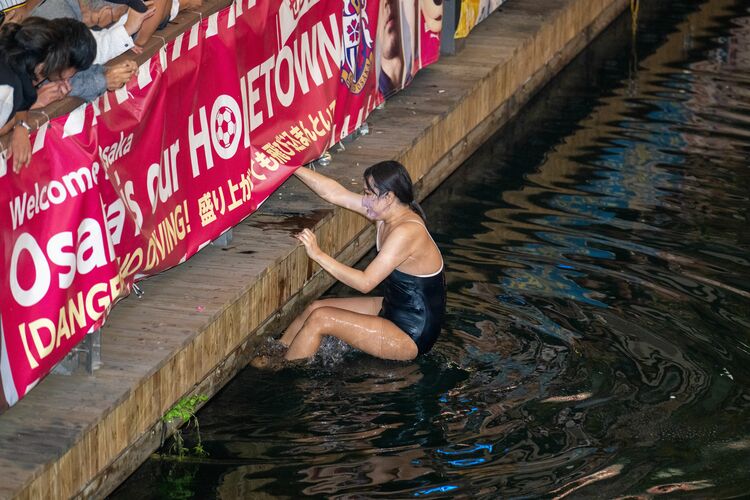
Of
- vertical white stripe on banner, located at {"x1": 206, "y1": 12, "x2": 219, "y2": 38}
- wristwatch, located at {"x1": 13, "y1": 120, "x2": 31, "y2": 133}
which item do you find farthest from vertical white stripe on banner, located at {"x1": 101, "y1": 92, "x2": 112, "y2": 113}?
vertical white stripe on banner, located at {"x1": 206, "y1": 12, "x2": 219, "y2": 38}

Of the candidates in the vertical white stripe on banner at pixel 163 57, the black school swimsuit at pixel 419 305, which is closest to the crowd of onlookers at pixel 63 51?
the vertical white stripe on banner at pixel 163 57

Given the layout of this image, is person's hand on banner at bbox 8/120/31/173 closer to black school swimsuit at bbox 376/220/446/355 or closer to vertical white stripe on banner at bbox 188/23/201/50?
vertical white stripe on banner at bbox 188/23/201/50

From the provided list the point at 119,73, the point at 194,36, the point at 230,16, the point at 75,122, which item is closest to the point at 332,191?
the point at 230,16

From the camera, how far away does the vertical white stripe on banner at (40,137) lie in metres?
7.24

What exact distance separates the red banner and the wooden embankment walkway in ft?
0.77

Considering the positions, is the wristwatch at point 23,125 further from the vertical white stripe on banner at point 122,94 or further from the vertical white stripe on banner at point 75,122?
the vertical white stripe on banner at point 122,94

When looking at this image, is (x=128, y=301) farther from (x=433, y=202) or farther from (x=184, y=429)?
(x=433, y=202)

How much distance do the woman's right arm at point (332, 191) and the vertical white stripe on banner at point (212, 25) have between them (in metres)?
1.44

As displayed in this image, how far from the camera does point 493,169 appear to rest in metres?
13.8

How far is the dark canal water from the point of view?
8.12 m

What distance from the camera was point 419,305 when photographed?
9.45m

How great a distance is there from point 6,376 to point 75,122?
1355mm

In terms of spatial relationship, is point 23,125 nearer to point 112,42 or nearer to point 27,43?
point 27,43

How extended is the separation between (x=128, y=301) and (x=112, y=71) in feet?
5.53
